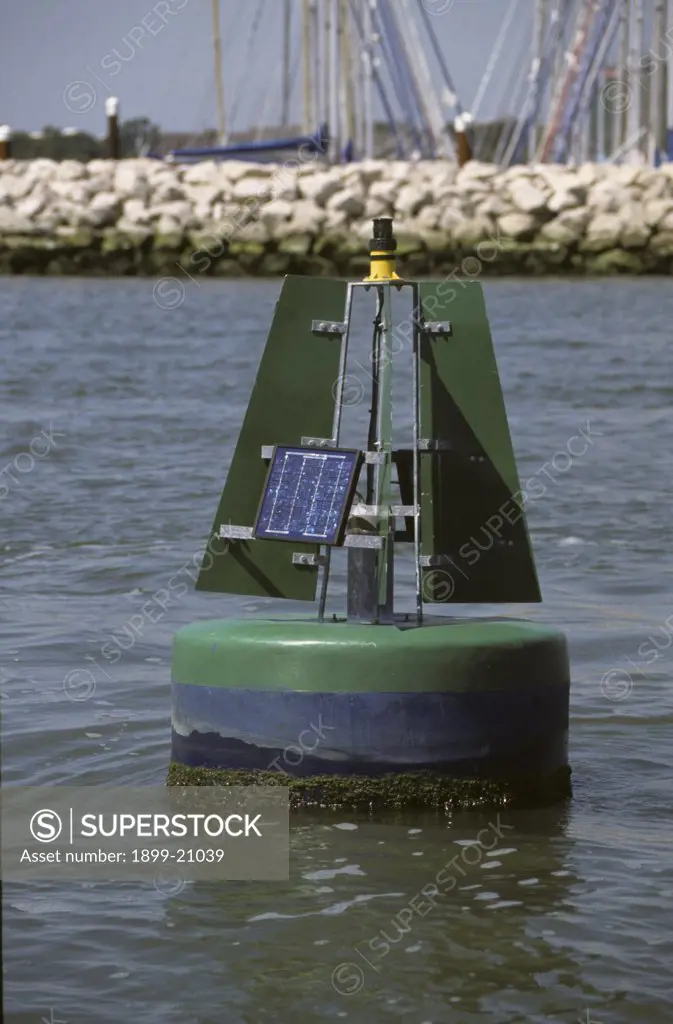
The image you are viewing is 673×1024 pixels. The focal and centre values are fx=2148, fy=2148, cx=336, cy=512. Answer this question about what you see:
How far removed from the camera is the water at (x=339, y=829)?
5688 millimetres

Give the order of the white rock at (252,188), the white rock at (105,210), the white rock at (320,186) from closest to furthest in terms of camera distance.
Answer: the white rock at (320,186) < the white rock at (252,188) < the white rock at (105,210)

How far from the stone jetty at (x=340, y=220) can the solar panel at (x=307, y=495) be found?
3914cm

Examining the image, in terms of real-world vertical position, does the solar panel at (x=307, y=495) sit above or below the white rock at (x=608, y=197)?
below

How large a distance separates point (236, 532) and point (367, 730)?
911 mm

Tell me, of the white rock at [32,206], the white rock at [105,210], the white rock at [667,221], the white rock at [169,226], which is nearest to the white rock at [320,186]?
the white rock at [169,226]

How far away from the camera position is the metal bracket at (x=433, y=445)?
729cm

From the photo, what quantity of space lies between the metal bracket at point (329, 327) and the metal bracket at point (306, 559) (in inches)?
29.8

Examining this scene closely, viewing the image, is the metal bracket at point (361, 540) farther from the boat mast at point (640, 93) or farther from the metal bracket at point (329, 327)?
the boat mast at point (640, 93)

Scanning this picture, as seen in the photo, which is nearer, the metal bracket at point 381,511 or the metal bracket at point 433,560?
the metal bracket at point 381,511

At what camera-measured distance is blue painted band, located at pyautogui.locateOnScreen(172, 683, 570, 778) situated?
6789mm

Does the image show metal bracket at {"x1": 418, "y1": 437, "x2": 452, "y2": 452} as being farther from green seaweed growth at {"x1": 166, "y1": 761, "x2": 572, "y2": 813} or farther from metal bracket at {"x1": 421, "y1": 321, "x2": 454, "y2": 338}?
green seaweed growth at {"x1": 166, "y1": 761, "x2": 572, "y2": 813}

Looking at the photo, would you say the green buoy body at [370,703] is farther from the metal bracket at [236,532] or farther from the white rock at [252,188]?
the white rock at [252,188]

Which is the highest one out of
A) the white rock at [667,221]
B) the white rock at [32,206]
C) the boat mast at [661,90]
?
Answer: the boat mast at [661,90]

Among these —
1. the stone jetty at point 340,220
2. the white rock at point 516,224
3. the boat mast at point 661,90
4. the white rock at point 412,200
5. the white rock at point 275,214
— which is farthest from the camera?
the boat mast at point 661,90
